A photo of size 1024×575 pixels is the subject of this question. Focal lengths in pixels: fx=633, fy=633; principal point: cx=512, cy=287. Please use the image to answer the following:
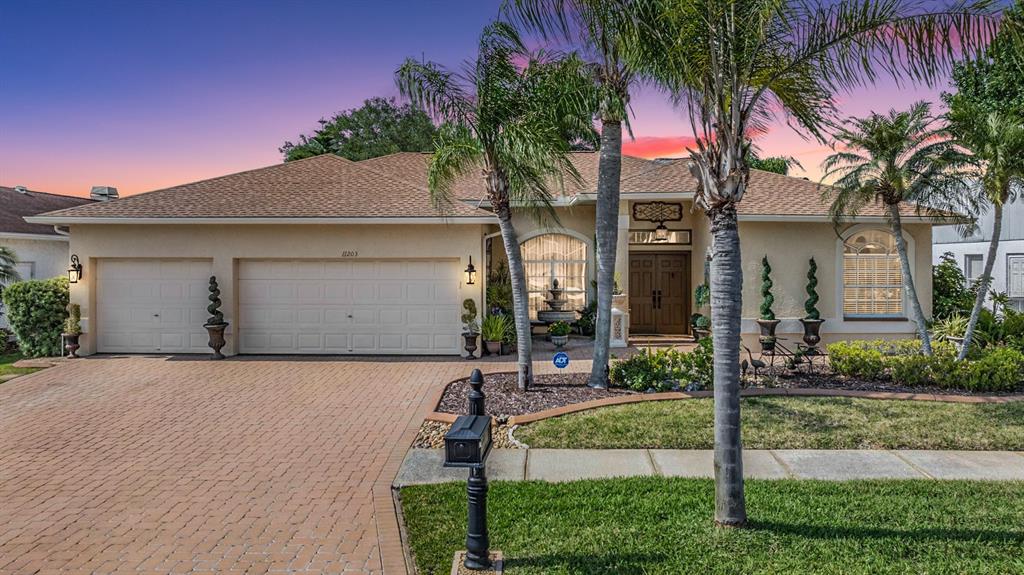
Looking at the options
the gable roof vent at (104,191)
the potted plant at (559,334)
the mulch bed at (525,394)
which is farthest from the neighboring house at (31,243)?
the mulch bed at (525,394)

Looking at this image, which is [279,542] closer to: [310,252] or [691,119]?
[691,119]

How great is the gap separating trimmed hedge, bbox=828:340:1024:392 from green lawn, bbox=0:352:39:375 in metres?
15.5

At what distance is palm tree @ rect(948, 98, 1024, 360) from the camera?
1031 cm

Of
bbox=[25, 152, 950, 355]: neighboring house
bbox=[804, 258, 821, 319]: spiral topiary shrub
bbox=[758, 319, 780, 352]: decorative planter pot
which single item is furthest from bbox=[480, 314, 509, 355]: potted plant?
bbox=[804, 258, 821, 319]: spiral topiary shrub

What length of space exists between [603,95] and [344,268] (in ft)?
24.8

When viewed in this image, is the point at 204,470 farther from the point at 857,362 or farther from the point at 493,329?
the point at 857,362

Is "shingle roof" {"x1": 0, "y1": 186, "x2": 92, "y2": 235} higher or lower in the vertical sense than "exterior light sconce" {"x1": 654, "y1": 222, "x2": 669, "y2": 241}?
higher

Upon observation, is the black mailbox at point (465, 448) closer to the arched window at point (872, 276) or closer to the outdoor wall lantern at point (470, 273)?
the outdoor wall lantern at point (470, 273)

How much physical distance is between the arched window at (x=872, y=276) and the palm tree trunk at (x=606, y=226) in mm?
7376

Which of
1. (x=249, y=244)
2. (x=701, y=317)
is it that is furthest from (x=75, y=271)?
(x=701, y=317)

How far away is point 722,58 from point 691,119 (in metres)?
0.55

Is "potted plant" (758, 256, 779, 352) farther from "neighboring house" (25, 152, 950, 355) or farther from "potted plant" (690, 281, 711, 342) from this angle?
"potted plant" (690, 281, 711, 342)

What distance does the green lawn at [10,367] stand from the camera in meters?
12.7

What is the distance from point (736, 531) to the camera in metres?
4.94
